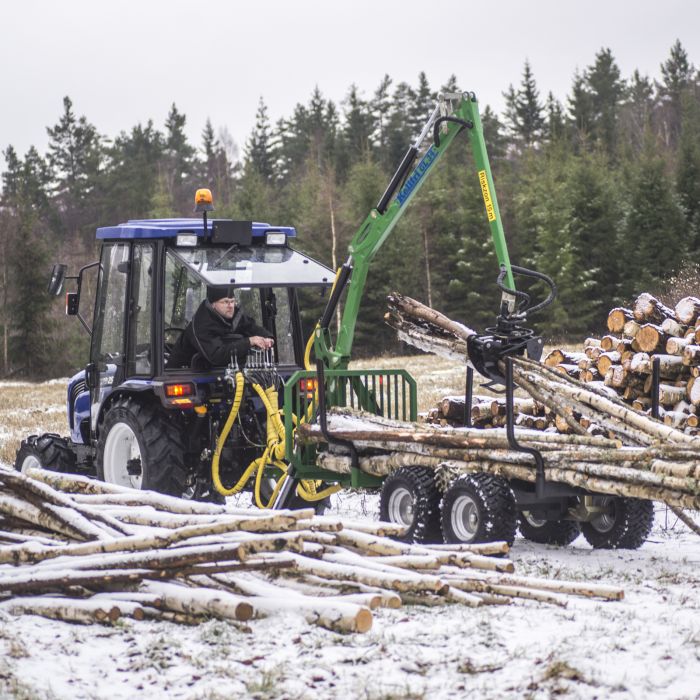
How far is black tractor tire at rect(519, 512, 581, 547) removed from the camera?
8.09 m

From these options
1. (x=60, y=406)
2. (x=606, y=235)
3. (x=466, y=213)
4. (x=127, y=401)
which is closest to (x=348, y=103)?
(x=466, y=213)

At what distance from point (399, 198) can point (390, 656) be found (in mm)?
4841

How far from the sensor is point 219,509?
639 centimetres

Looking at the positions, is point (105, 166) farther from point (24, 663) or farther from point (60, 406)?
point (24, 663)

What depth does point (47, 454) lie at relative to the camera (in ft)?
32.7

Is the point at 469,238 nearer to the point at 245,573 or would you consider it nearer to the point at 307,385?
the point at 307,385

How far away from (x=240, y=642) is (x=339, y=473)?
12.4ft

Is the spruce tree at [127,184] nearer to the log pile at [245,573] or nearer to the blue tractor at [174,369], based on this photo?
the blue tractor at [174,369]

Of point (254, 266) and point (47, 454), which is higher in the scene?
point (254, 266)

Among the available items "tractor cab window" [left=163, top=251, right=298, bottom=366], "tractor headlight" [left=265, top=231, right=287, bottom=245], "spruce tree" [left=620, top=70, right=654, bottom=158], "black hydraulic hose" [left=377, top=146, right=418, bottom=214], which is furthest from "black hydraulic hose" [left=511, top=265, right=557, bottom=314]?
"spruce tree" [left=620, top=70, right=654, bottom=158]

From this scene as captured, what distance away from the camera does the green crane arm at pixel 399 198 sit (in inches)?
326

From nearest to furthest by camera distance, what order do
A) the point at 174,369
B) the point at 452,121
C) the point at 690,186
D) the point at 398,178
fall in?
the point at 452,121 → the point at 398,178 → the point at 174,369 → the point at 690,186

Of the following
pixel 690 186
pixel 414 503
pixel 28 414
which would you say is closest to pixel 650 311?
pixel 414 503

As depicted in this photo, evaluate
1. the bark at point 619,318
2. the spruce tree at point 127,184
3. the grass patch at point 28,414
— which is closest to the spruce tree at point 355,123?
the spruce tree at point 127,184
